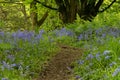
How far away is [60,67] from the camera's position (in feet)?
22.1

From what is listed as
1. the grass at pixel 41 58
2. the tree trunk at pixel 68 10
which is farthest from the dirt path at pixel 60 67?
the tree trunk at pixel 68 10

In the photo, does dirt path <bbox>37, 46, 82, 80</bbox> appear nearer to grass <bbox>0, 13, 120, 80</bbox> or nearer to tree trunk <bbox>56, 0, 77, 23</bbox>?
grass <bbox>0, 13, 120, 80</bbox>

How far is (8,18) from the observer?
3089cm

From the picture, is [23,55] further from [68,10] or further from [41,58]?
[68,10]

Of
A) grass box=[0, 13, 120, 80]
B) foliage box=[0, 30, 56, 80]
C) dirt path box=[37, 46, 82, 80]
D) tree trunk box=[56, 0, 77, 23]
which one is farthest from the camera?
tree trunk box=[56, 0, 77, 23]

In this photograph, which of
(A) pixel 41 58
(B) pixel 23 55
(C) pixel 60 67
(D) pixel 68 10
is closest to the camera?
(B) pixel 23 55

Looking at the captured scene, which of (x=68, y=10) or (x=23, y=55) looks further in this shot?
(x=68, y=10)

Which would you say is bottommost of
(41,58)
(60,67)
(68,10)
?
(60,67)

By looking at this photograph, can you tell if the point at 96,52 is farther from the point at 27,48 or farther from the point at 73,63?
the point at 27,48

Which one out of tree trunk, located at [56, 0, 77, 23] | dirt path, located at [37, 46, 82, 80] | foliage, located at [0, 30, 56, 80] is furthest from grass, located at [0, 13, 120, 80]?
tree trunk, located at [56, 0, 77, 23]

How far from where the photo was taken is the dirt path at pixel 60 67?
6098 millimetres

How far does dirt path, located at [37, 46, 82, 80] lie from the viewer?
20.0 feet

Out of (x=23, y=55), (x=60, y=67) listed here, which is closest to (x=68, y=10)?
(x=60, y=67)

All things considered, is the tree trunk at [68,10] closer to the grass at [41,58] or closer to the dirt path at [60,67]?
the grass at [41,58]
